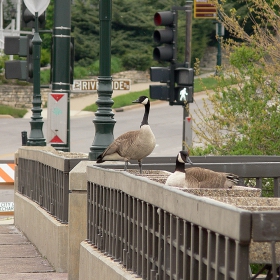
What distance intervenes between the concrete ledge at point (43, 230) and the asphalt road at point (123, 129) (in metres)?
14.1

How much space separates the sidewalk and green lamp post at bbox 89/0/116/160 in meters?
1.45

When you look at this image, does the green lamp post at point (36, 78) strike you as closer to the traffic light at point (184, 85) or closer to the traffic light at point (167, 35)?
the traffic light at point (167, 35)

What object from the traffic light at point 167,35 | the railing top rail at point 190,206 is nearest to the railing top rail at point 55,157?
the railing top rail at point 190,206

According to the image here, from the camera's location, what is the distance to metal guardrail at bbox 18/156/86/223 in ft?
36.0

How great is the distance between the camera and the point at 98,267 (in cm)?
809

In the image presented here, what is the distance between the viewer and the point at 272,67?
14.0 m

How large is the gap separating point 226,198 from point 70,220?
4.33m

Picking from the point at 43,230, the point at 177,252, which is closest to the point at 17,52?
the point at 43,230

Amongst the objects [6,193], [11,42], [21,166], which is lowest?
[6,193]

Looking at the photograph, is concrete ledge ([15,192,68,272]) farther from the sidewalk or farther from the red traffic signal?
the red traffic signal

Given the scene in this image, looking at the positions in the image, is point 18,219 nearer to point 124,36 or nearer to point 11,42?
point 11,42

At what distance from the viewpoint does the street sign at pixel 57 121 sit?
50.7 ft

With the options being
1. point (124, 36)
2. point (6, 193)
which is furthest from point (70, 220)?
point (124, 36)

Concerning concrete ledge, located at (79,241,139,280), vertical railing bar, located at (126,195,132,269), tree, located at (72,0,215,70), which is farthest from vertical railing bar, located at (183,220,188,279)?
tree, located at (72,0,215,70)
